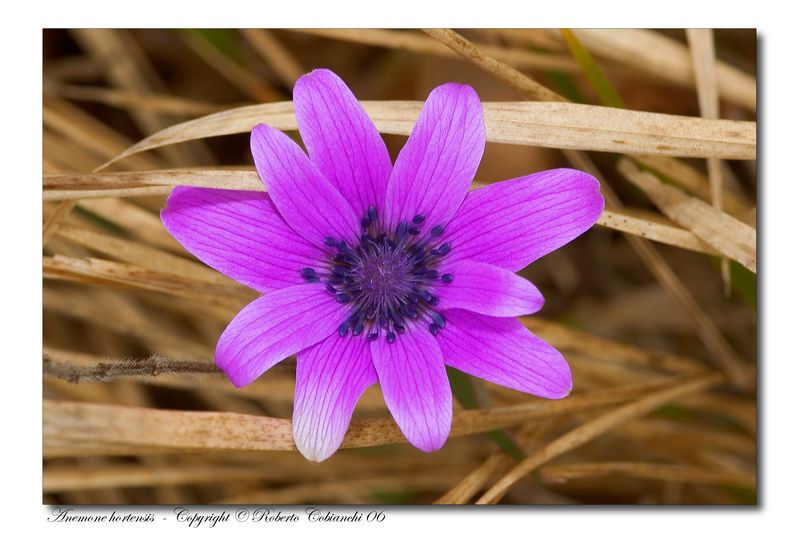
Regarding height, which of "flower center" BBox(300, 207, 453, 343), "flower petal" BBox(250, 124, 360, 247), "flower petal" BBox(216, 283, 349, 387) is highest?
"flower petal" BBox(250, 124, 360, 247)

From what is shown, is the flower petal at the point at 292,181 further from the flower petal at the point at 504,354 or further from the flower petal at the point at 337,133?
the flower petal at the point at 504,354

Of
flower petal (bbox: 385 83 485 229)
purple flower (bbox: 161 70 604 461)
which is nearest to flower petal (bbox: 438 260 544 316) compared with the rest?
purple flower (bbox: 161 70 604 461)

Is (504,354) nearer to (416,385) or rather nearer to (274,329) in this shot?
(416,385)

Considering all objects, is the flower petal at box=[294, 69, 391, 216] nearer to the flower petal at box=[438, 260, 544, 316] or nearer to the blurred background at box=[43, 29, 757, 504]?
the flower petal at box=[438, 260, 544, 316]

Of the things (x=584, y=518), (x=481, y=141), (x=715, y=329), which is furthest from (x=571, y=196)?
(x=715, y=329)
